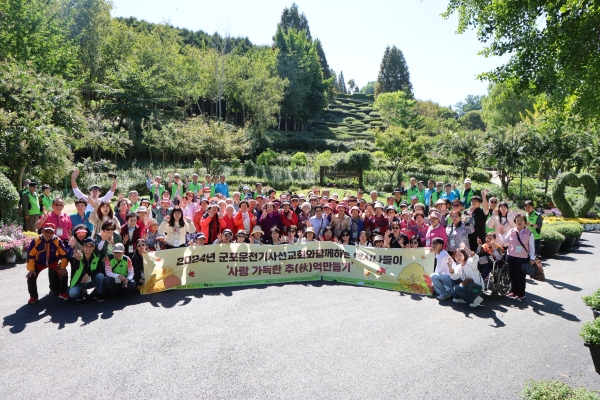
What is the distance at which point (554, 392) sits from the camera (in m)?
4.37

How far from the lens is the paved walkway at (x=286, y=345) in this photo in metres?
4.93

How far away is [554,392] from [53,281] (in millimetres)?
A: 8175

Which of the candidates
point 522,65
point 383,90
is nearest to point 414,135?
point 522,65

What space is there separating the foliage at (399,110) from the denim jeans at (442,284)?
171ft

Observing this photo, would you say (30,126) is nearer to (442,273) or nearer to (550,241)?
(442,273)

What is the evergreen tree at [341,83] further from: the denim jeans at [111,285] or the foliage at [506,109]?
the denim jeans at [111,285]

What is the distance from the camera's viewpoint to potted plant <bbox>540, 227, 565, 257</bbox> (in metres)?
12.4

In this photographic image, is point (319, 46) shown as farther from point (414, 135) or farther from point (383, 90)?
point (414, 135)

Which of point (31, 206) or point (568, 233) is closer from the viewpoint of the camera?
point (31, 206)

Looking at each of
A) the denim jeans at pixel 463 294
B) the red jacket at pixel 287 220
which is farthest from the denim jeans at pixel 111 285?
the denim jeans at pixel 463 294

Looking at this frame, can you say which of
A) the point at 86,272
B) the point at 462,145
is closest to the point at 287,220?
the point at 86,272

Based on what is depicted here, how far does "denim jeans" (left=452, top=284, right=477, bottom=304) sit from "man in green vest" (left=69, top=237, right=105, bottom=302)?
6764mm

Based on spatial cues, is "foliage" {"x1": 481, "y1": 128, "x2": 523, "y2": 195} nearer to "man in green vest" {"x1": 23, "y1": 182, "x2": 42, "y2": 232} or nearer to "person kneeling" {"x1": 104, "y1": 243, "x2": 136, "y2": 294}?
"person kneeling" {"x1": 104, "y1": 243, "x2": 136, "y2": 294}

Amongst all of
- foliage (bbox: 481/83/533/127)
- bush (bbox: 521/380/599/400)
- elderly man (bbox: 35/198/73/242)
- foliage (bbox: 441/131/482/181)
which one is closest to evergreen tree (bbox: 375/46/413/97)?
foliage (bbox: 481/83/533/127)
